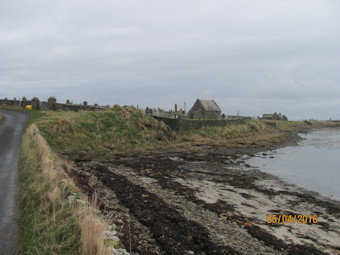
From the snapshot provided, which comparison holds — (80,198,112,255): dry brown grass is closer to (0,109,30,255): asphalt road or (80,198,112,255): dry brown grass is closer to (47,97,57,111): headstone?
(0,109,30,255): asphalt road

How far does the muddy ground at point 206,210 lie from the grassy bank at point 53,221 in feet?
3.01

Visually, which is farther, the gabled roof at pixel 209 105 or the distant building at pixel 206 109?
the gabled roof at pixel 209 105

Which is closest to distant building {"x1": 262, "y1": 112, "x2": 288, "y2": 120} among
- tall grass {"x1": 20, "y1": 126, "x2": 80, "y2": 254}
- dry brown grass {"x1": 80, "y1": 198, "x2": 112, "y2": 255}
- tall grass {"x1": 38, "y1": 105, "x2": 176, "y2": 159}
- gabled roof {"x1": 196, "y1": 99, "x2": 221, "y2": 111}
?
gabled roof {"x1": 196, "y1": 99, "x2": 221, "y2": 111}

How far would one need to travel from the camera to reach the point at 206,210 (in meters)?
9.56

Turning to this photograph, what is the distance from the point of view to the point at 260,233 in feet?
25.6

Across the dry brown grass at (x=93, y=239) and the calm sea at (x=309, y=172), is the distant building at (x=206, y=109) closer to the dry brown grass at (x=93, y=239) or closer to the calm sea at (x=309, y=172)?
the calm sea at (x=309, y=172)

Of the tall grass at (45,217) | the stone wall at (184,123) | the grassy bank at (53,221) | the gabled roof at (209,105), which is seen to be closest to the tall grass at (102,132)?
the stone wall at (184,123)

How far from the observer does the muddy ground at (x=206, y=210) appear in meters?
6.89

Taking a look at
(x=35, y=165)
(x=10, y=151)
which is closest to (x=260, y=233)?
(x=35, y=165)

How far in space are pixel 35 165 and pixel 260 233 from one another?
30.2 feet
